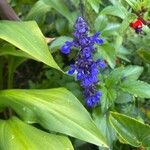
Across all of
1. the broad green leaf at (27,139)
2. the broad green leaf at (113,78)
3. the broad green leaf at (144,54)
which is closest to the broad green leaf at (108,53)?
the broad green leaf at (113,78)

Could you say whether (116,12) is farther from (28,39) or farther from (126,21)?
(28,39)

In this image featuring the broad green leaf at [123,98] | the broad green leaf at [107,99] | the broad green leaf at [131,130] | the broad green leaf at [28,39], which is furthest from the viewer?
the broad green leaf at [123,98]

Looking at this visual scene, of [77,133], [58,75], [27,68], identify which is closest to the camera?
[77,133]

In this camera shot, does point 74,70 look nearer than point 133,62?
Yes

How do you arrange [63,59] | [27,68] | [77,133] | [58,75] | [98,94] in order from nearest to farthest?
[77,133] < [98,94] < [58,75] < [63,59] < [27,68]

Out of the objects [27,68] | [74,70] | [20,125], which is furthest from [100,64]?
[27,68]

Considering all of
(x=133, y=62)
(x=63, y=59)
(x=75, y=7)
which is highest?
(x=75, y=7)

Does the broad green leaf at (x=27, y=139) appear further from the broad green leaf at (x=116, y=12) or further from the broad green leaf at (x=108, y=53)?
the broad green leaf at (x=116, y=12)

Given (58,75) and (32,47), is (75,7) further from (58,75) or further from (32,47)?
(32,47)
